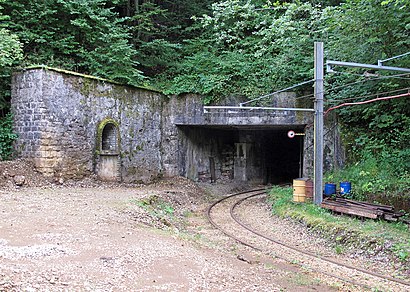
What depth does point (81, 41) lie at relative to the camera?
15.6 meters

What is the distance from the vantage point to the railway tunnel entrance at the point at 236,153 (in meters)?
18.0

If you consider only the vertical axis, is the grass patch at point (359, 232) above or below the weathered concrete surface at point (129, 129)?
below

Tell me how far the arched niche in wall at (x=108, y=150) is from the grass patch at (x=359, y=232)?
271 inches

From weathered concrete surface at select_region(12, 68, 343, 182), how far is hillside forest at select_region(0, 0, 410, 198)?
2.16 feet

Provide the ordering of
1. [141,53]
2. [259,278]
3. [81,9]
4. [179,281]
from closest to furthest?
[179,281], [259,278], [81,9], [141,53]

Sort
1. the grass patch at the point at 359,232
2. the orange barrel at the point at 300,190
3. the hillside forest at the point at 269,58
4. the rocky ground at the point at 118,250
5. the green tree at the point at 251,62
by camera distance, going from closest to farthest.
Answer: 1. the rocky ground at the point at 118,250
2. the grass patch at the point at 359,232
3. the hillside forest at the point at 269,58
4. the orange barrel at the point at 300,190
5. the green tree at the point at 251,62

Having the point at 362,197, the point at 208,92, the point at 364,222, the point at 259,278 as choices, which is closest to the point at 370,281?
the point at 259,278

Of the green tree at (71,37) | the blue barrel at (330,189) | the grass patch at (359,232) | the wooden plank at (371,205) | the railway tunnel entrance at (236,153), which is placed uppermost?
the green tree at (71,37)

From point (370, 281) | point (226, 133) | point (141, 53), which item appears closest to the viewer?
point (370, 281)

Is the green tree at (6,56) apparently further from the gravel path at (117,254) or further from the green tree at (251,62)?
the green tree at (251,62)

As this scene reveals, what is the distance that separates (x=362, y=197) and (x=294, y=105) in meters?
6.01

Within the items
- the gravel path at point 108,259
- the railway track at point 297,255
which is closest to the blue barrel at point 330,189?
the railway track at point 297,255

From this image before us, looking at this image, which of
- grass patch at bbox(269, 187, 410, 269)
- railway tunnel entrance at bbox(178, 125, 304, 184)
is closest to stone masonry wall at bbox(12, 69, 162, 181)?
railway tunnel entrance at bbox(178, 125, 304, 184)

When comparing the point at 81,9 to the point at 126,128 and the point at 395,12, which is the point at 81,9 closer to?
the point at 126,128
